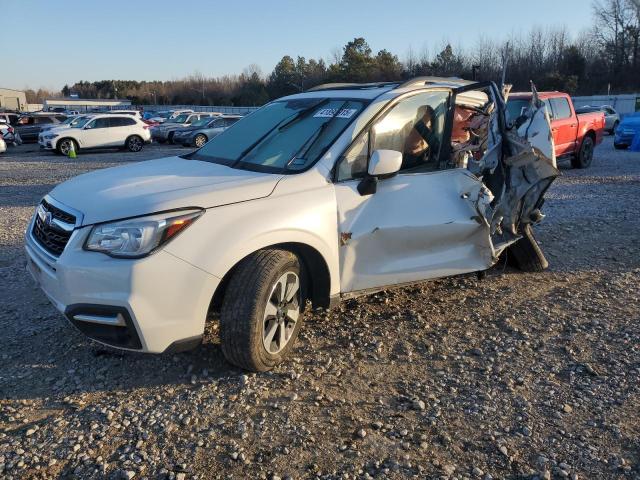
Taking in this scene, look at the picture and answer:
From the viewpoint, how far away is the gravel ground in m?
2.71

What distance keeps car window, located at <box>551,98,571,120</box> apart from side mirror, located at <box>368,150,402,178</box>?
10.2 metres

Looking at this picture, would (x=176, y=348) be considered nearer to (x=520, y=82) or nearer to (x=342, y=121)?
(x=342, y=121)

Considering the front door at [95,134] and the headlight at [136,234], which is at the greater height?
the front door at [95,134]

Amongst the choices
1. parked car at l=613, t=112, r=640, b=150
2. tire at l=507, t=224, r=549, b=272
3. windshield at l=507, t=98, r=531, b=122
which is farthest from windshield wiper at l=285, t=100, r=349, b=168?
parked car at l=613, t=112, r=640, b=150

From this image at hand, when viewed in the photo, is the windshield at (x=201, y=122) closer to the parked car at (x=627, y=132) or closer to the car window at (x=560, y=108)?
the car window at (x=560, y=108)

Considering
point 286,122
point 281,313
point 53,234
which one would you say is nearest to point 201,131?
point 286,122

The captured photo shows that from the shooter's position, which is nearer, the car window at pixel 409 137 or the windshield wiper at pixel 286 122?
the car window at pixel 409 137

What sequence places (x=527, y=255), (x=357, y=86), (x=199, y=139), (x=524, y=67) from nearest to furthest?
1. (x=357, y=86)
2. (x=527, y=255)
3. (x=199, y=139)
4. (x=524, y=67)

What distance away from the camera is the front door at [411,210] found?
3.77 m

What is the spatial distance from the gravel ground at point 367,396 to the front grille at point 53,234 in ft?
2.81

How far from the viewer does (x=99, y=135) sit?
22.2 meters

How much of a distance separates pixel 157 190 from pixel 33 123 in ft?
95.1

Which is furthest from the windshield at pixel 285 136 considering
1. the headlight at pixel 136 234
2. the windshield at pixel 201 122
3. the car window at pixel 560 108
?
the windshield at pixel 201 122

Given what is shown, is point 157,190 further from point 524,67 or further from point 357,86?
point 524,67
